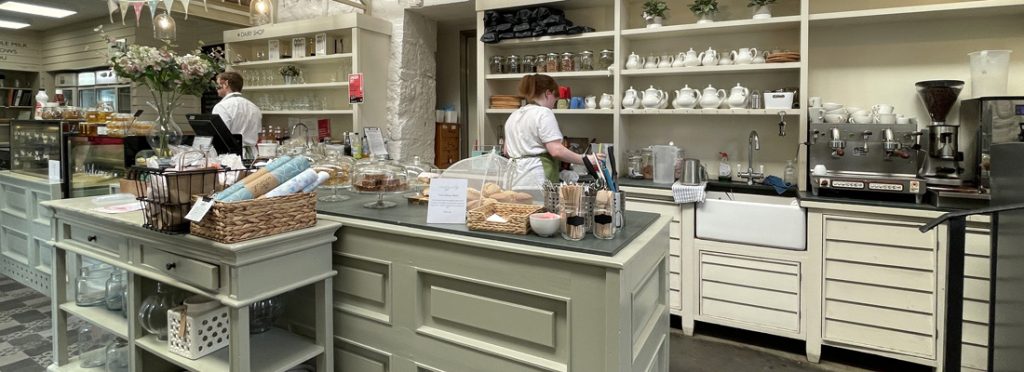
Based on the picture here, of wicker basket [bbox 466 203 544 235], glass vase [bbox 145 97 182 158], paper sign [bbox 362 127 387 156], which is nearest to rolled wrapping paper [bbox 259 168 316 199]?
wicker basket [bbox 466 203 544 235]

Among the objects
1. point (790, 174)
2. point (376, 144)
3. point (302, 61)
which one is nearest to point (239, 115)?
point (302, 61)

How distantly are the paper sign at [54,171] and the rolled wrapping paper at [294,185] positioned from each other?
2.88 meters

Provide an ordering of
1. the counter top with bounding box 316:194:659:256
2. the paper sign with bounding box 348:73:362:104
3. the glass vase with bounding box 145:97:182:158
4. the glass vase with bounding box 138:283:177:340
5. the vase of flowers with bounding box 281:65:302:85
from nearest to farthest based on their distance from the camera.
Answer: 1. the counter top with bounding box 316:194:659:256
2. the glass vase with bounding box 138:283:177:340
3. the glass vase with bounding box 145:97:182:158
4. the paper sign with bounding box 348:73:362:104
5. the vase of flowers with bounding box 281:65:302:85

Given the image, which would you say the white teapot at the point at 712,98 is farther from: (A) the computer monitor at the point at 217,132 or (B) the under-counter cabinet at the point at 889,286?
(A) the computer monitor at the point at 217,132

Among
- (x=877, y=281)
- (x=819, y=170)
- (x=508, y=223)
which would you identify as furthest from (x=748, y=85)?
(x=508, y=223)

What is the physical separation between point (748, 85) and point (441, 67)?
134 inches

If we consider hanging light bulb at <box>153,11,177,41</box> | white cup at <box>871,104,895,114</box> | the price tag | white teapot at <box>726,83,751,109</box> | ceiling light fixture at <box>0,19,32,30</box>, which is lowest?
the price tag

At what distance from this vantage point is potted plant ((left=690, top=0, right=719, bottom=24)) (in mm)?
3535

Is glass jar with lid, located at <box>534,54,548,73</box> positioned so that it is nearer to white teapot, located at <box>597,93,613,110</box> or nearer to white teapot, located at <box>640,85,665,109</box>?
white teapot, located at <box>597,93,613,110</box>

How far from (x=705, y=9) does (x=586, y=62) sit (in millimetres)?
965

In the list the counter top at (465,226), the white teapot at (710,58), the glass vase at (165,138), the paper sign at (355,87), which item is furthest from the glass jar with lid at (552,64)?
the glass vase at (165,138)

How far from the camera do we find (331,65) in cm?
562

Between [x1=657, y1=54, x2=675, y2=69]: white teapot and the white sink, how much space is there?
966 millimetres

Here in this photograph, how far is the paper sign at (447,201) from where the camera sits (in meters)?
1.79
